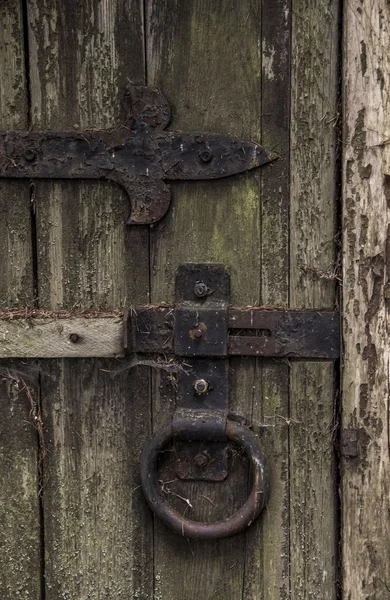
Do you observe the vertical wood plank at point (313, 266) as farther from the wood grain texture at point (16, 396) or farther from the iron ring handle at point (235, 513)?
the wood grain texture at point (16, 396)

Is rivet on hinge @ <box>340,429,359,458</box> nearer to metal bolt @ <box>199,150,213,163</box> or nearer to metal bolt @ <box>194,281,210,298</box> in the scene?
metal bolt @ <box>194,281,210,298</box>

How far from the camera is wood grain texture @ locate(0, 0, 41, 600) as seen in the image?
5.06ft

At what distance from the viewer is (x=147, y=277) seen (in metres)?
1.56

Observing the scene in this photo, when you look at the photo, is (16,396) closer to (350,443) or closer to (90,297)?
(90,297)

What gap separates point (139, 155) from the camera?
152 cm

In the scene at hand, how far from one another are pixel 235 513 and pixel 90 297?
56 centimetres

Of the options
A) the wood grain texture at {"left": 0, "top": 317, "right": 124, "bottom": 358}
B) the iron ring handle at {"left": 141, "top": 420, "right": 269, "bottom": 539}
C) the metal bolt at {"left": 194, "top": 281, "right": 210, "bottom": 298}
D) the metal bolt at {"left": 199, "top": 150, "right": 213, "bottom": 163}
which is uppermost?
the metal bolt at {"left": 199, "top": 150, "right": 213, "bottom": 163}

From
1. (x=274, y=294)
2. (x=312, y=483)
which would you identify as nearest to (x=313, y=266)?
(x=274, y=294)

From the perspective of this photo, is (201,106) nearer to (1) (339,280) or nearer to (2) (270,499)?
(1) (339,280)

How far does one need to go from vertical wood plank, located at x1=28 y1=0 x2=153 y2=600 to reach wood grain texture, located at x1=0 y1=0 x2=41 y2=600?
3 cm

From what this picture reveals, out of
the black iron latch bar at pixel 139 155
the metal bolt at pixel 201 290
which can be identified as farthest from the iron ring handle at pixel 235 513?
the black iron latch bar at pixel 139 155

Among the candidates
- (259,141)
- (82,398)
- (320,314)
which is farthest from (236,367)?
(259,141)

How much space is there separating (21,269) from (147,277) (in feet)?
0.91

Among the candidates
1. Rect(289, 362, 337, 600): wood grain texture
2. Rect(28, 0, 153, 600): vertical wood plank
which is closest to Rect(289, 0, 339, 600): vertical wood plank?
Rect(289, 362, 337, 600): wood grain texture
